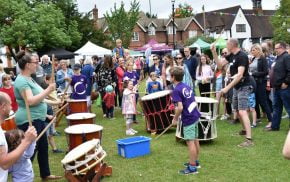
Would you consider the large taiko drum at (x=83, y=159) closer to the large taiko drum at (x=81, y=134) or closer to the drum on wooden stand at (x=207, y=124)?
the large taiko drum at (x=81, y=134)

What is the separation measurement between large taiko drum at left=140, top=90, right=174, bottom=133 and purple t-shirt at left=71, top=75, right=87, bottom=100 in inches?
75.7

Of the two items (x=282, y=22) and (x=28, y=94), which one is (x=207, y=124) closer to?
(x=28, y=94)

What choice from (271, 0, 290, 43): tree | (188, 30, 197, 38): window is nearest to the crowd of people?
(271, 0, 290, 43): tree

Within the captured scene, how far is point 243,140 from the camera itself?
796cm

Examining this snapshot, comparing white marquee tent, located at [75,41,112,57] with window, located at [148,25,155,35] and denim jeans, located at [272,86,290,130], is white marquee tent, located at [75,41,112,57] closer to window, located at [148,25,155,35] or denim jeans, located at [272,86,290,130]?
denim jeans, located at [272,86,290,130]

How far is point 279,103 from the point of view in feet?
28.2

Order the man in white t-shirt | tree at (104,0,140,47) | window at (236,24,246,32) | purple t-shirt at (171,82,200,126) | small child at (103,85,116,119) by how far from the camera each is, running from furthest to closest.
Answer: window at (236,24,246,32), tree at (104,0,140,47), small child at (103,85,116,119), purple t-shirt at (171,82,200,126), the man in white t-shirt

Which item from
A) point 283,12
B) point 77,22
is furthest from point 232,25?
point 77,22

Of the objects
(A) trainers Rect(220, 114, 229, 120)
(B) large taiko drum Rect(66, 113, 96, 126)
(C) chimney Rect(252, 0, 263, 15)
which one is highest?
(C) chimney Rect(252, 0, 263, 15)

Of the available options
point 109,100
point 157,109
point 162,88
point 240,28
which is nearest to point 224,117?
point 162,88

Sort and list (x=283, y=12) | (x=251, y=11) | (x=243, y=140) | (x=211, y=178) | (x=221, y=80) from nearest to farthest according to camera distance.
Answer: (x=211, y=178) < (x=243, y=140) < (x=221, y=80) < (x=283, y=12) < (x=251, y=11)

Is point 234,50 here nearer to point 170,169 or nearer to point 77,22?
point 170,169

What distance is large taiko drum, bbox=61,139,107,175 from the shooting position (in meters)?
5.11

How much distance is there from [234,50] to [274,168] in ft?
8.03
